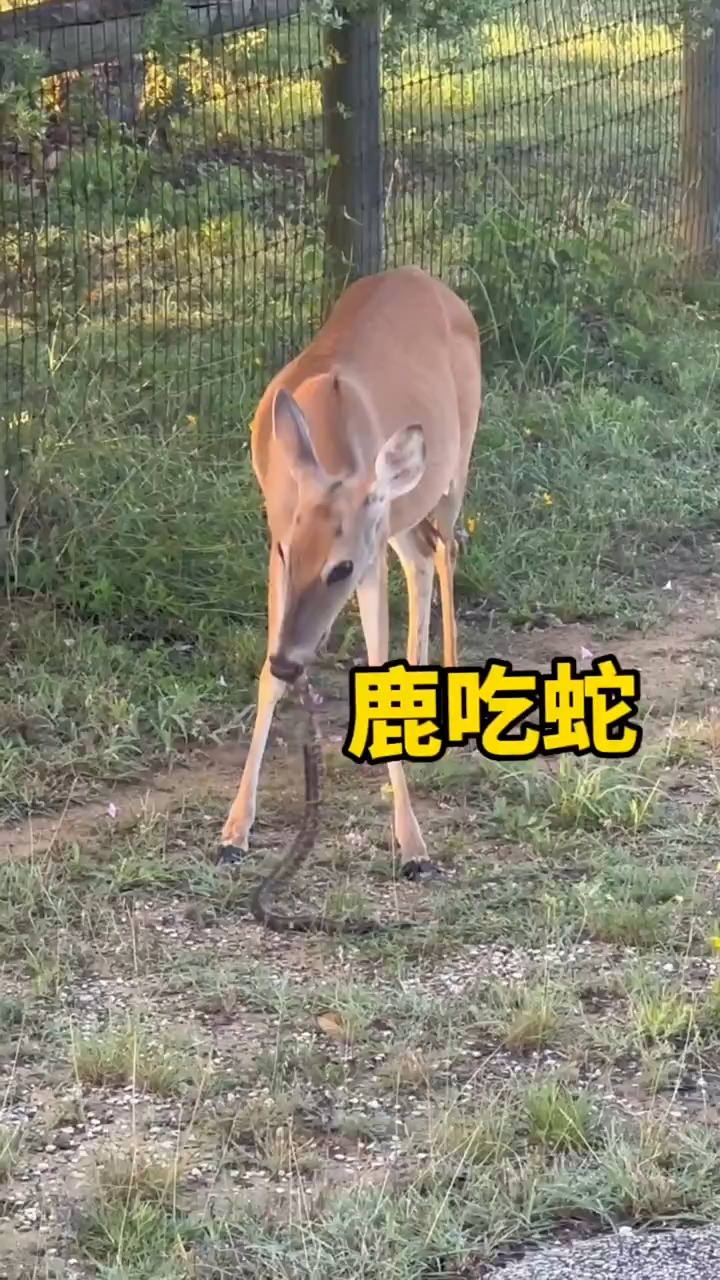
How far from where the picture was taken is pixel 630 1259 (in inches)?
119

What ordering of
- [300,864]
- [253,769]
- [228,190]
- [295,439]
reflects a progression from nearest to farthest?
[295,439]
[300,864]
[253,769]
[228,190]

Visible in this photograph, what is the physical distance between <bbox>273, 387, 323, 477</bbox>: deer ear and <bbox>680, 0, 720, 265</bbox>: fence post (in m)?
5.18

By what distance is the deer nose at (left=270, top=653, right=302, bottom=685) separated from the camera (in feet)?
13.5

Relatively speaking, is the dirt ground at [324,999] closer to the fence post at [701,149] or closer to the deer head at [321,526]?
the deer head at [321,526]

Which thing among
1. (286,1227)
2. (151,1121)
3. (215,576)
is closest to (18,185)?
(215,576)

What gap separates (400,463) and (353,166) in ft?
9.09

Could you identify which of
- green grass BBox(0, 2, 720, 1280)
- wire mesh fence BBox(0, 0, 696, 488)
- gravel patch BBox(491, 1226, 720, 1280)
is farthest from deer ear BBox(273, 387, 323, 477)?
gravel patch BBox(491, 1226, 720, 1280)

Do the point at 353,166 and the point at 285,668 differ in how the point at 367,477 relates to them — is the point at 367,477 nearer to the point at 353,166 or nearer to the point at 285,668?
the point at 285,668

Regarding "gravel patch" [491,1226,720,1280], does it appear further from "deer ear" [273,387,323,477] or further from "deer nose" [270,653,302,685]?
"deer ear" [273,387,323,477]

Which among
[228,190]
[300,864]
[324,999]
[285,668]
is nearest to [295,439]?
[285,668]

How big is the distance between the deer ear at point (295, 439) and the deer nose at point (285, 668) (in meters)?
0.43

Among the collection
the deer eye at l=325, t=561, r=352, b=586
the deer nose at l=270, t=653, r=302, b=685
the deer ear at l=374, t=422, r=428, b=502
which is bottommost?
the deer nose at l=270, t=653, r=302, b=685

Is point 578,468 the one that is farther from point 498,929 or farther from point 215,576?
point 498,929

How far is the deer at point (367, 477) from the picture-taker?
4.20 m
